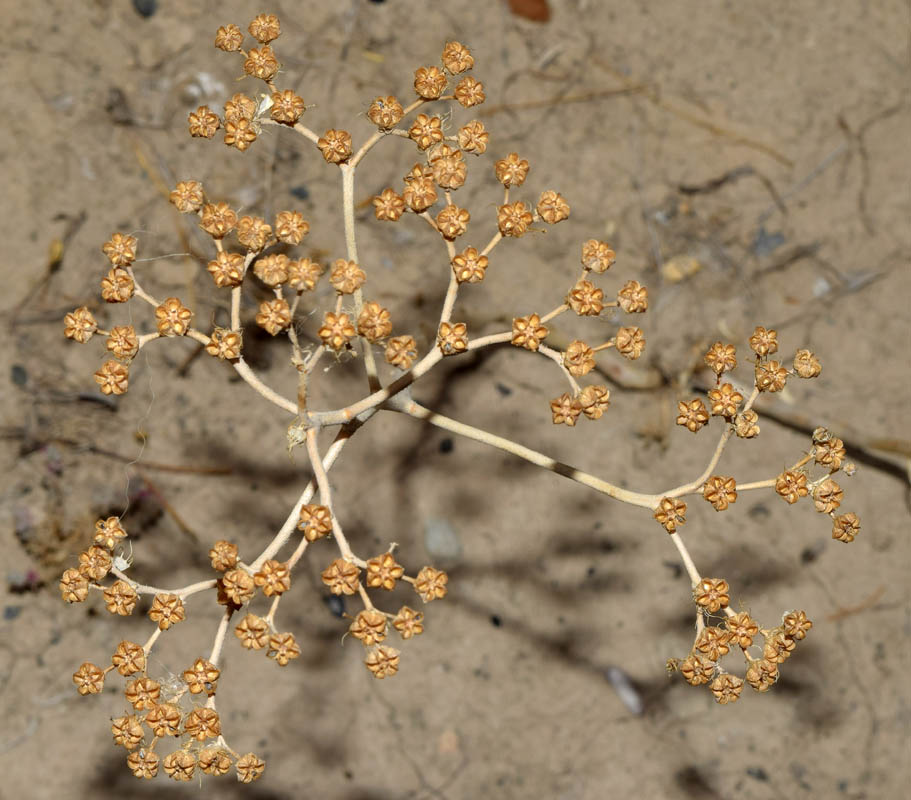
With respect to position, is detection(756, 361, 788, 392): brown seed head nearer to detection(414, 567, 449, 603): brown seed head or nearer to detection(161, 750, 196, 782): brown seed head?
detection(414, 567, 449, 603): brown seed head

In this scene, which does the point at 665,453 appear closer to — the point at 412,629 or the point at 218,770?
the point at 412,629

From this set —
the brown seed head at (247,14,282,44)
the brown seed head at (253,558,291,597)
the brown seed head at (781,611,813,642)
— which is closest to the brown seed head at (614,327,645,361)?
the brown seed head at (781,611,813,642)

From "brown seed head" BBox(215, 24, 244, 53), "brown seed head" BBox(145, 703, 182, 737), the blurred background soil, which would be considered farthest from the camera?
the blurred background soil

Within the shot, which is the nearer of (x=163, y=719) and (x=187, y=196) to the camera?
(x=163, y=719)

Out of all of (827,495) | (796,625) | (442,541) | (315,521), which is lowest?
(442,541)

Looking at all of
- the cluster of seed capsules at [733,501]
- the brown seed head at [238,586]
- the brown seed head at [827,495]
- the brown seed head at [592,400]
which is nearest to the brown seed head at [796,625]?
the cluster of seed capsules at [733,501]

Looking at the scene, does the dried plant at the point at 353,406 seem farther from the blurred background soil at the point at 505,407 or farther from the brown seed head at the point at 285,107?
the blurred background soil at the point at 505,407

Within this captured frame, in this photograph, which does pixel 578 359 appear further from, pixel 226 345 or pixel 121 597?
pixel 121 597

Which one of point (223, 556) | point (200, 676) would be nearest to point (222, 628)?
point (200, 676)

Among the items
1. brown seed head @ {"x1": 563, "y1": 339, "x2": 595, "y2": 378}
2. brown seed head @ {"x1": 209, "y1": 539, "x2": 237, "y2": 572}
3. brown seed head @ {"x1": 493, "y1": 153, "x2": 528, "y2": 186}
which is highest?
brown seed head @ {"x1": 493, "y1": 153, "x2": 528, "y2": 186}
